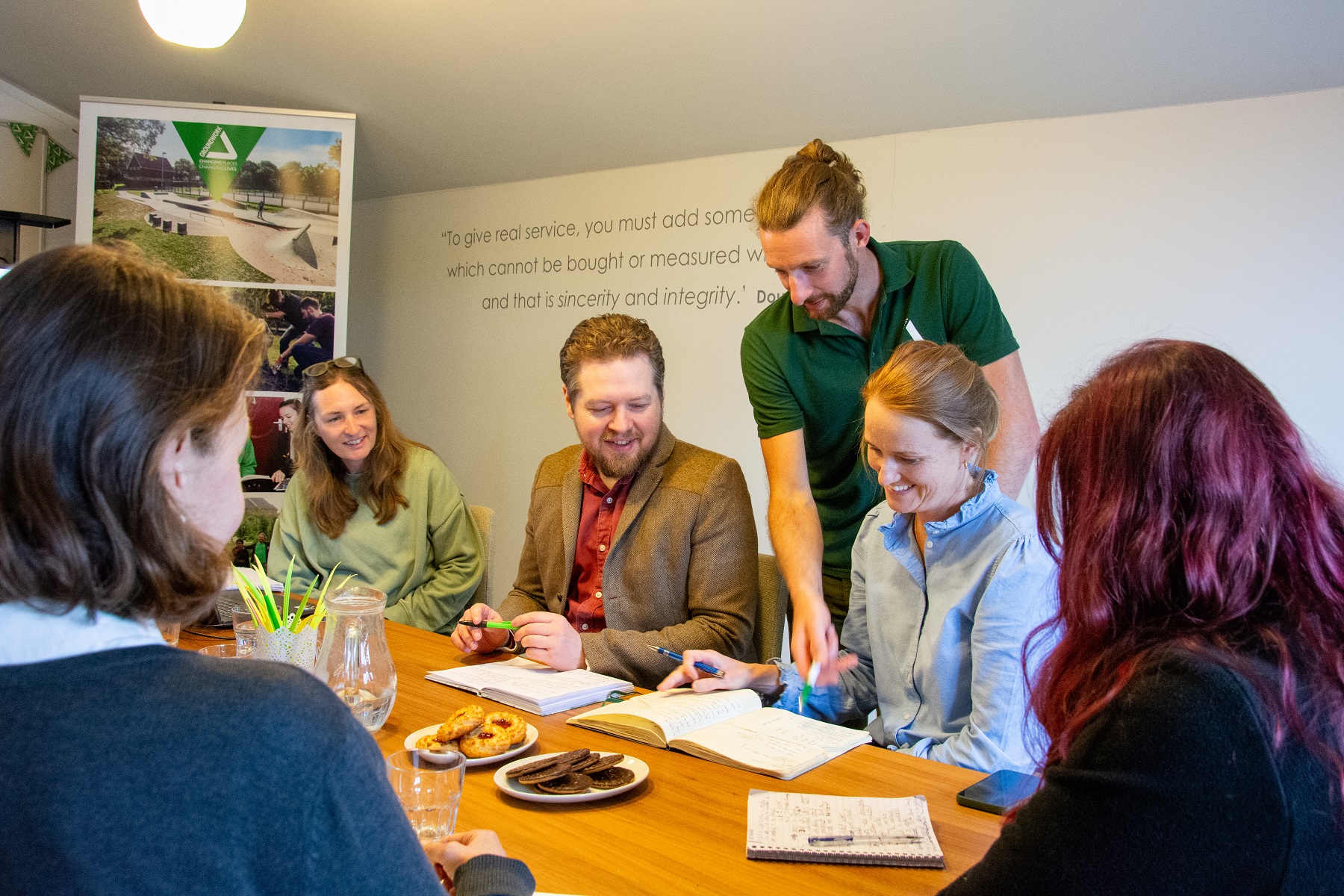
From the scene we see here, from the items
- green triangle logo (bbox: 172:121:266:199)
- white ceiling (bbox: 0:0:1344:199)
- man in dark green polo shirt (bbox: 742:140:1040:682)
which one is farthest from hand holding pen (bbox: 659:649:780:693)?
green triangle logo (bbox: 172:121:266:199)

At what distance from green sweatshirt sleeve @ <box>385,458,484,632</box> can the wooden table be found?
1262 millimetres

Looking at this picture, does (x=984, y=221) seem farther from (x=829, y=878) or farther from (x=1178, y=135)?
(x=829, y=878)

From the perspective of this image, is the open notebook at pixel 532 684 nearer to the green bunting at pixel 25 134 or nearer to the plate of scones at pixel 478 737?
the plate of scones at pixel 478 737

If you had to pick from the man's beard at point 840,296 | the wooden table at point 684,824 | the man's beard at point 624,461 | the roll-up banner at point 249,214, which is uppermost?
the roll-up banner at point 249,214

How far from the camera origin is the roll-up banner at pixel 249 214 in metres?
4.51

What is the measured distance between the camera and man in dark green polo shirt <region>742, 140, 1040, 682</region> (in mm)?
2225

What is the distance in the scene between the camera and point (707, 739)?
5.11 ft

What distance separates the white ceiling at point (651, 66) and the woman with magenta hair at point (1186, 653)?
242cm

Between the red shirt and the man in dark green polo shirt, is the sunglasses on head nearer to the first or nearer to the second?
the red shirt

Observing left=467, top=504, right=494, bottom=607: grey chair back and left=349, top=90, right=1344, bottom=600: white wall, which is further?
left=467, top=504, right=494, bottom=607: grey chair back

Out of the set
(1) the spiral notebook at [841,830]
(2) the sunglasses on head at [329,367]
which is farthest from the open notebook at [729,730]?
(2) the sunglasses on head at [329,367]

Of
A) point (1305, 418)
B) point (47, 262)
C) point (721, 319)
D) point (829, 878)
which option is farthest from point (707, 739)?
point (721, 319)

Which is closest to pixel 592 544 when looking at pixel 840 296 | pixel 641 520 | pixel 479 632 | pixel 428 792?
pixel 641 520

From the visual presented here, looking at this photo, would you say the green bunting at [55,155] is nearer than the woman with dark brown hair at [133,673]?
No
